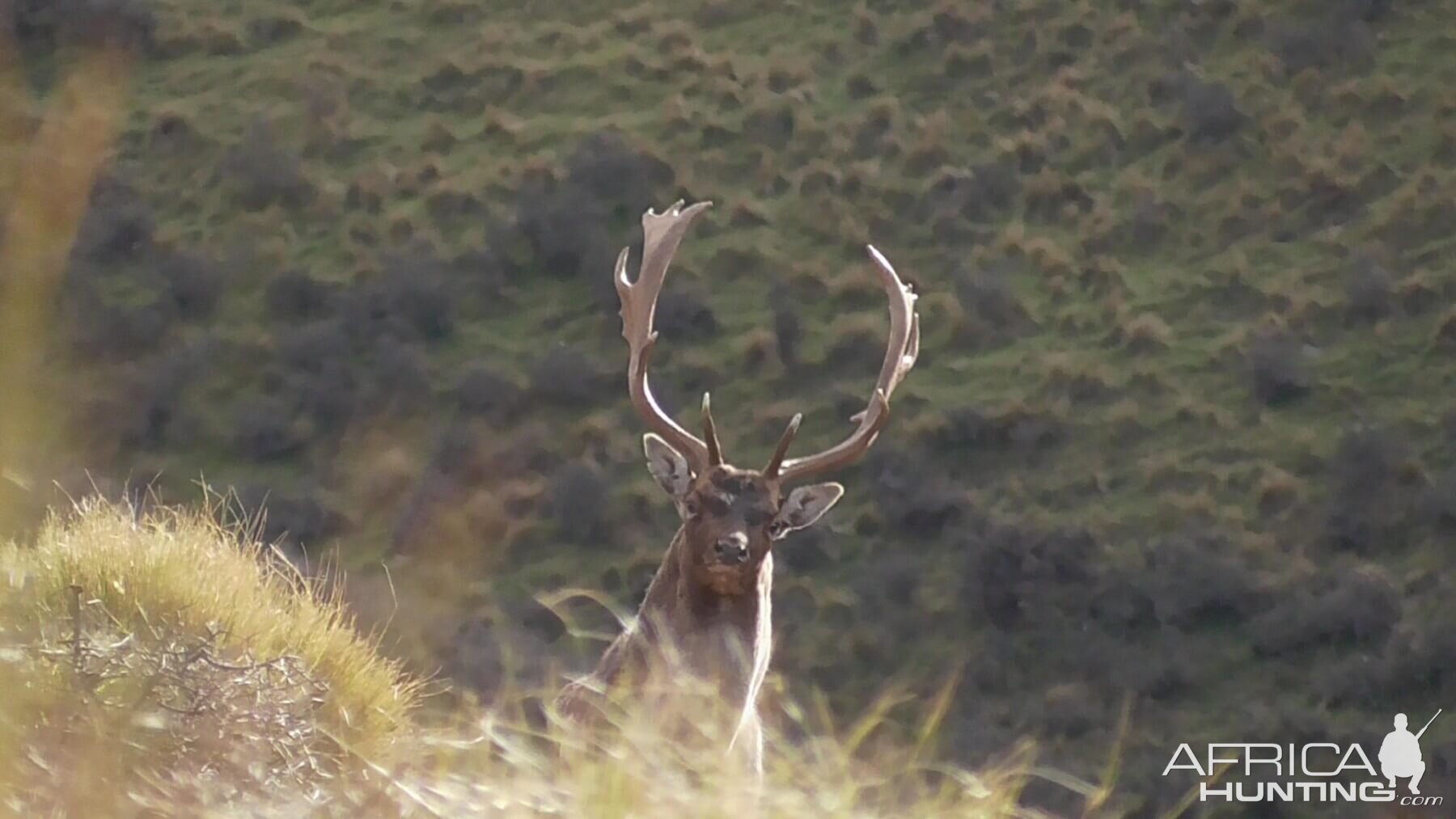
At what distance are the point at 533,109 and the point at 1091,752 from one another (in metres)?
12.2

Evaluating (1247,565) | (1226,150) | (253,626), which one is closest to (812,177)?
(1226,150)

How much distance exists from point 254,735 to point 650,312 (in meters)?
2.94

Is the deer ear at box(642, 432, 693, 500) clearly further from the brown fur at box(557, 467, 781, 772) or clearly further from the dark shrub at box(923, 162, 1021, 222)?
the dark shrub at box(923, 162, 1021, 222)

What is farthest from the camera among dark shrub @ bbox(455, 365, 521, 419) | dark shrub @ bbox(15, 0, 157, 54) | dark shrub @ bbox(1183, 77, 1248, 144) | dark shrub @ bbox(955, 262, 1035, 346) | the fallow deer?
dark shrub @ bbox(15, 0, 157, 54)

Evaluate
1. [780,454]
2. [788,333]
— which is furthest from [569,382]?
[780,454]

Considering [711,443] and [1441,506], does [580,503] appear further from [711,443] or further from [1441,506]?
[711,443]

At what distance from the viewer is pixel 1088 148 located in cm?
2284

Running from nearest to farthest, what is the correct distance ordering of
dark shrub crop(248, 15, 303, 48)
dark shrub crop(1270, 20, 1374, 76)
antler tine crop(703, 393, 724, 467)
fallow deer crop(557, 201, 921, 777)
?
fallow deer crop(557, 201, 921, 777) → antler tine crop(703, 393, 724, 467) → dark shrub crop(1270, 20, 1374, 76) → dark shrub crop(248, 15, 303, 48)

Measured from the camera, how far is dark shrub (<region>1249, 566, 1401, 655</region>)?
16328 mm

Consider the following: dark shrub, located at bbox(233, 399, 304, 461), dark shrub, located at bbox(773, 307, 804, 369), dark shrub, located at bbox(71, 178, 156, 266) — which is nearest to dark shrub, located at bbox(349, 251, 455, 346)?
dark shrub, located at bbox(233, 399, 304, 461)

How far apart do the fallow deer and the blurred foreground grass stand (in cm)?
58

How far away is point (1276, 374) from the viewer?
19.1 meters

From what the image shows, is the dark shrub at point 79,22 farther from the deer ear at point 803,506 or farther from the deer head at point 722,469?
the deer ear at point 803,506

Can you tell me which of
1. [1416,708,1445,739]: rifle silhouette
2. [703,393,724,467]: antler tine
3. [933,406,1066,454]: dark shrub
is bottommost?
[1416,708,1445,739]: rifle silhouette
